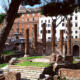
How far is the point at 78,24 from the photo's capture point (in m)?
43.5

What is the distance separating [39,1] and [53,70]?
24.5ft

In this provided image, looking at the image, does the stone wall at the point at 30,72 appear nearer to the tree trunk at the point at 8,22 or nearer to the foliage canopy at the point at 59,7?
the foliage canopy at the point at 59,7

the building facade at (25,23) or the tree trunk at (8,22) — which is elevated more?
the building facade at (25,23)

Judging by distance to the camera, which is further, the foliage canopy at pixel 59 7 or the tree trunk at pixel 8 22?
the foliage canopy at pixel 59 7

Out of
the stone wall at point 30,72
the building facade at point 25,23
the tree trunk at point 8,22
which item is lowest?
the stone wall at point 30,72

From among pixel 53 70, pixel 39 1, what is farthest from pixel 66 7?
pixel 53 70

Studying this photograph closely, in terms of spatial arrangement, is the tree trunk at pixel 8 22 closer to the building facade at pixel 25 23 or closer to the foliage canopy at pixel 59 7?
the foliage canopy at pixel 59 7

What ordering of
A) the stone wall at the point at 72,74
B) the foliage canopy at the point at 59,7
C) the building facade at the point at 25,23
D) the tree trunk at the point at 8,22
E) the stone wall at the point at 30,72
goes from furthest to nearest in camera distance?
1. the building facade at the point at 25,23
2. the stone wall at the point at 30,72
3. the stone wall at the point at 72,74
4. the foliage canopy at the point at 59,7
5. the tree trunk at the point at 8,22

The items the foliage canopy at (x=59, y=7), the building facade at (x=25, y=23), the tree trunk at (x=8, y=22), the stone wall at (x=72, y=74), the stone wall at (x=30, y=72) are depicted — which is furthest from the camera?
the building facade at (x=25, y=23)

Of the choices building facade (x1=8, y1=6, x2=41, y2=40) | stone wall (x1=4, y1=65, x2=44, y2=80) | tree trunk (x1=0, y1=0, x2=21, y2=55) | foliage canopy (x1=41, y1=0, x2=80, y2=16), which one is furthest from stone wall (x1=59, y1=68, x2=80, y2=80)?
building facade (x1=8, y1=6, x2=41, y2=40)

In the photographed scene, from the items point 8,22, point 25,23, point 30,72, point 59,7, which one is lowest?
point 30,72

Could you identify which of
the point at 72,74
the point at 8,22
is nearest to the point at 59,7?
A: the point at 8,22

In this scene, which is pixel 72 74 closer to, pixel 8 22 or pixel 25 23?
pixel 8 22

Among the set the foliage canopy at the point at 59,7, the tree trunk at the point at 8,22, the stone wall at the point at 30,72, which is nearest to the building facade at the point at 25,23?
the stone wall at the point at 30,72
